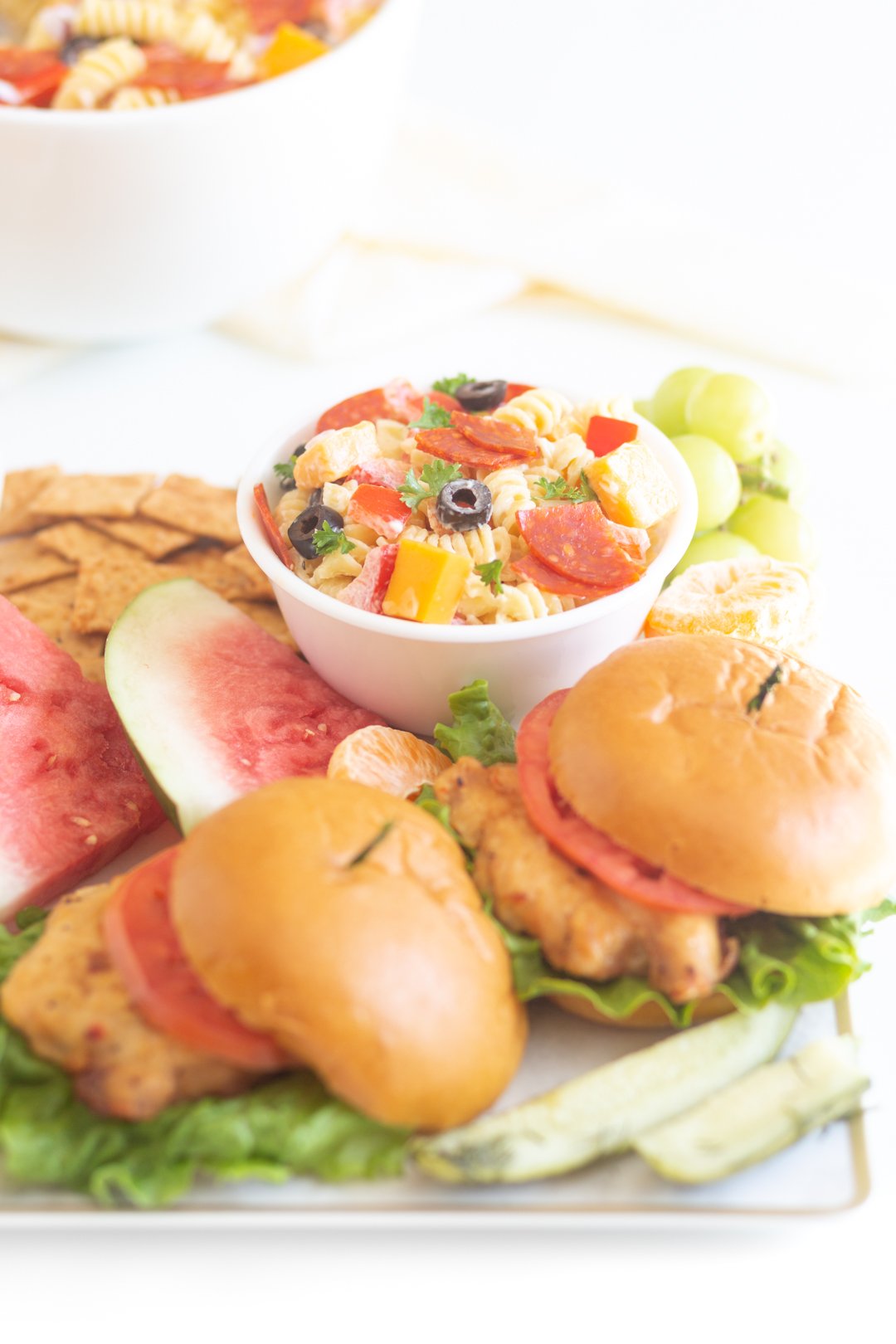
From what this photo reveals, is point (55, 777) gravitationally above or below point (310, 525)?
below

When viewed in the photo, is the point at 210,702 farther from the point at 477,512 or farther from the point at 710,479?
the point at 710,479

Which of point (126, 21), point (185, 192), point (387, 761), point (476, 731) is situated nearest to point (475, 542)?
Result: point (476, 731)

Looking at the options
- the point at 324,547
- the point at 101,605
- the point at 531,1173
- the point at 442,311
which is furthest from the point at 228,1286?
the point at 442,311

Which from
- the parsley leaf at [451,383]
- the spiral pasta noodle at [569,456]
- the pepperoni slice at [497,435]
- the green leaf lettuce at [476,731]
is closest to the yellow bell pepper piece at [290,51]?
the parsley leaf at [451,383]

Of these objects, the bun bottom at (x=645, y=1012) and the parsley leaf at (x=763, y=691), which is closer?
the bun bottom at (x=645, y=1012)

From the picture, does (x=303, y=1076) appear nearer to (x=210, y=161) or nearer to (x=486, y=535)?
(x=486, y=535)

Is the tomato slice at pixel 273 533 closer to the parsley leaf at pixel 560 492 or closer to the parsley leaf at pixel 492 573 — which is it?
the parsley leaf at pixel 492 573
